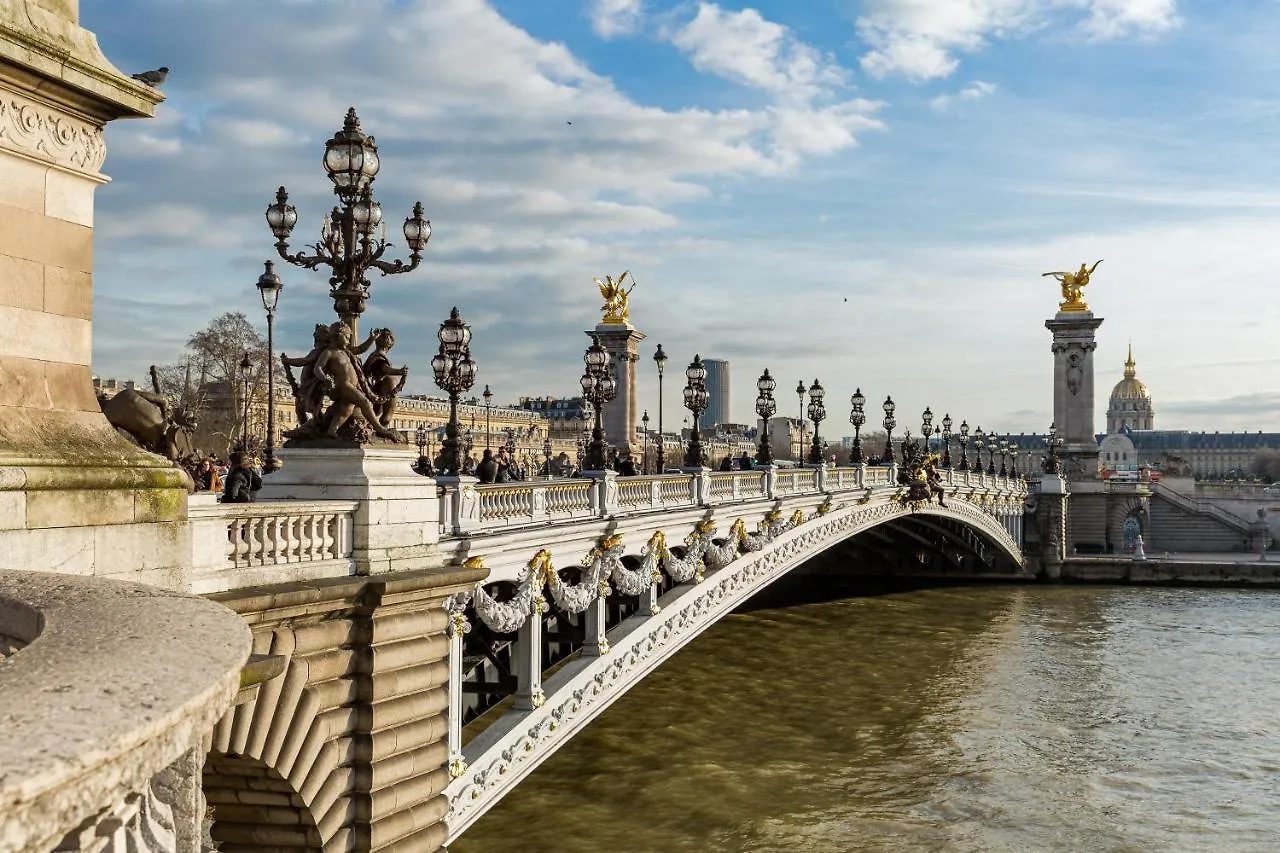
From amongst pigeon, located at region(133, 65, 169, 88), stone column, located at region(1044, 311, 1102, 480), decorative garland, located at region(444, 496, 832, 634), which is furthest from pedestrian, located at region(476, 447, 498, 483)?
stone column, located at region(1044, 311, 1102, 480)

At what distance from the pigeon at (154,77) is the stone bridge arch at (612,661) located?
26.0 feet

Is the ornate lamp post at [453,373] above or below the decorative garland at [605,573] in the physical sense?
above

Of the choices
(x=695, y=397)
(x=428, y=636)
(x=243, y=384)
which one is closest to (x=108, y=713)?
(x=428, y=636)

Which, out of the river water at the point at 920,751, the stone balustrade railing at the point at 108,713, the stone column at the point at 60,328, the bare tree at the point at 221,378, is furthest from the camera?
the bare tree at the point at 221,378

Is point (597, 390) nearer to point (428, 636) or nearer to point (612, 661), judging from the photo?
point (612, 661)

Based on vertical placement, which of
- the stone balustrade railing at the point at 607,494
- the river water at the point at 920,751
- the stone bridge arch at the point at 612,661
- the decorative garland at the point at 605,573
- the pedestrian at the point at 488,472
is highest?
the pedestrian at the point at 488,472

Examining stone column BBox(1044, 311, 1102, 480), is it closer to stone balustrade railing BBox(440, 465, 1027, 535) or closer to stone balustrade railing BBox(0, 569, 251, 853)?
stone balustrade railing BBox(440, 465, 1027, 535)

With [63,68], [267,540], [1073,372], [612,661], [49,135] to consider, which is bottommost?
[612,661]

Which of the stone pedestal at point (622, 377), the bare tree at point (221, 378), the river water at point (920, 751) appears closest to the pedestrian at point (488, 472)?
the river water at point (920, 751)

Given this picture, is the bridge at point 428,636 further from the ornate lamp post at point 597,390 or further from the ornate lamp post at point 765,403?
the ornate lamp post at point 765,403

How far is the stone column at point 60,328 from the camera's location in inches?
311

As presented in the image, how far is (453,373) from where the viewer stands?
49.9 ft

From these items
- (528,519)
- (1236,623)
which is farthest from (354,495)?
(1236,623)

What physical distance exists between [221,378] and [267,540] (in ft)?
139
